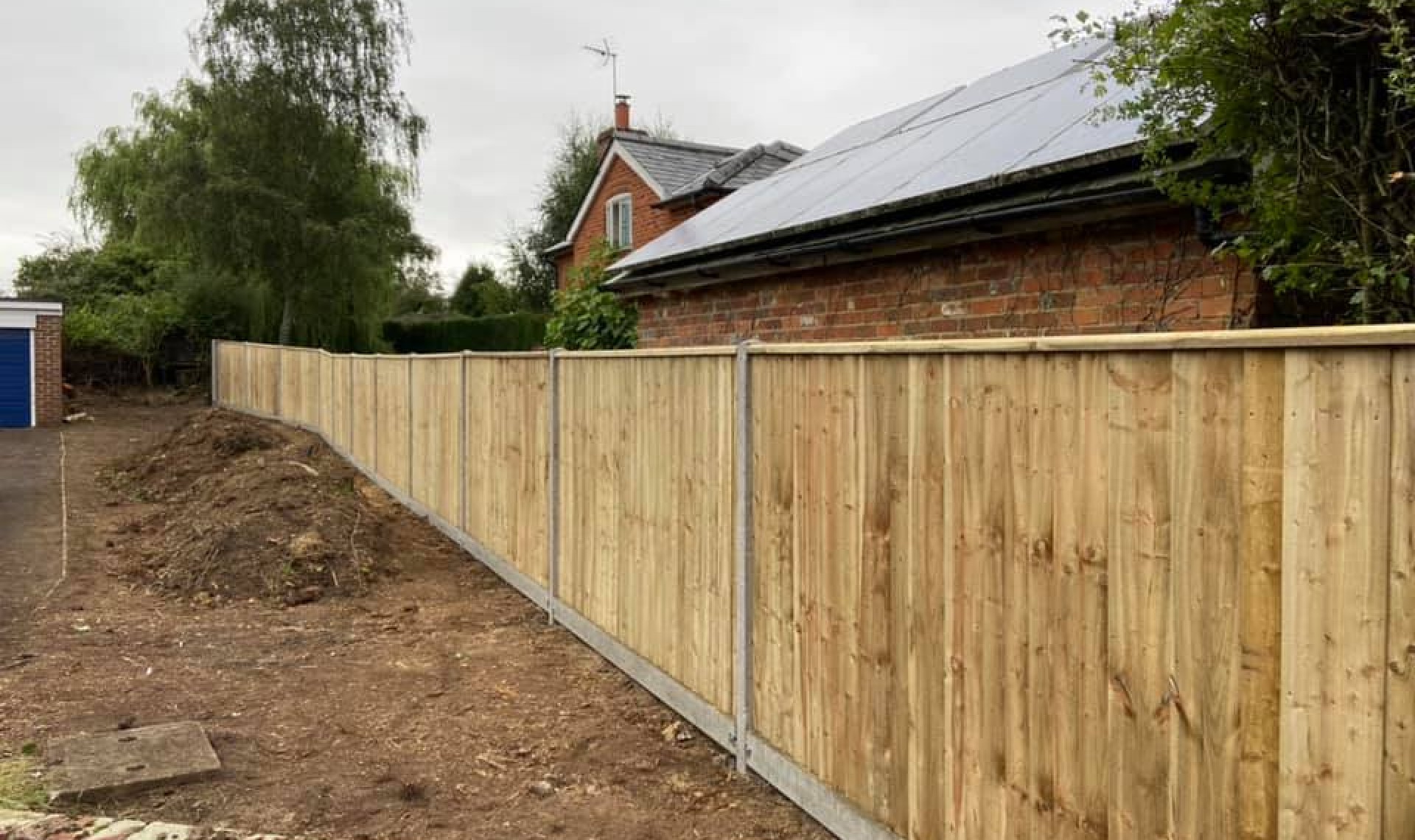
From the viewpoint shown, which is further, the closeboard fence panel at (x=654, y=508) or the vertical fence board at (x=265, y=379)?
the vertical fence board at (x=265, y=379)

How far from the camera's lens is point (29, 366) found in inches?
949

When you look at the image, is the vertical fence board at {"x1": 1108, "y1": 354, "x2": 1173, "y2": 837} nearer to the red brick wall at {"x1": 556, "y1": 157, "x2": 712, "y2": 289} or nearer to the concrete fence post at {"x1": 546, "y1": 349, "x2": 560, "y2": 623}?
the concrete fence post at {"x1": 546, "y1": 349, "x2": 560, "y2": 623}

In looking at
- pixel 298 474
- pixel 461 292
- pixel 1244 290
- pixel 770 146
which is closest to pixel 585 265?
pixel 298 474

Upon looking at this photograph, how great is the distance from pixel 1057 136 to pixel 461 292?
4408cm

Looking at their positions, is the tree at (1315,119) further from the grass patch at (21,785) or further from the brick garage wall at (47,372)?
the brick garage wall at (47,372)

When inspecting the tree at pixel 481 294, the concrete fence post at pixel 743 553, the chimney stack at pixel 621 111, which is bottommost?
the concrete fence post at pixel 743 553

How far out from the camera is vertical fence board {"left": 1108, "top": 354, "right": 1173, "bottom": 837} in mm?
2497

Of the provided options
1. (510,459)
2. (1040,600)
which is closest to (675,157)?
(510,459)

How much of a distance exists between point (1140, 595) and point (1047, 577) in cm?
32

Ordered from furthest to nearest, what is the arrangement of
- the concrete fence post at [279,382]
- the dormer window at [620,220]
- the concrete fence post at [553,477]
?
the dormer window at [620,220] → the concrete fence post at [279,382] → the concrete fence post at [553,477]

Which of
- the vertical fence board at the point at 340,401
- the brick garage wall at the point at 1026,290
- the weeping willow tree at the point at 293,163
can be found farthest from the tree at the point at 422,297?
the brick garage wall at the point at 1026,290

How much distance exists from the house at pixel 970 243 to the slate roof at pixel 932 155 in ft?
0.08

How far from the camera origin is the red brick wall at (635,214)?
2283 cm

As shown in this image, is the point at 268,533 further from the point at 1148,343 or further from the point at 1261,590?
the point at 1261,590
